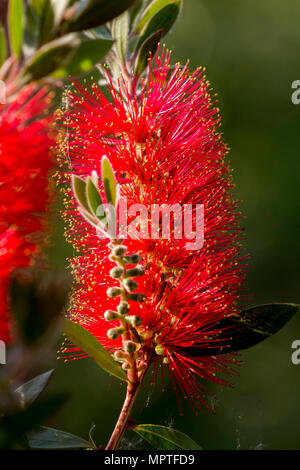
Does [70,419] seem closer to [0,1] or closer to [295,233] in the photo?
[295,233]

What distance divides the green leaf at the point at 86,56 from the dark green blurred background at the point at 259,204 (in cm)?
128

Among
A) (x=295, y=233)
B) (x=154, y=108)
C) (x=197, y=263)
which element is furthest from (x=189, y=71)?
(x=295, y=233)

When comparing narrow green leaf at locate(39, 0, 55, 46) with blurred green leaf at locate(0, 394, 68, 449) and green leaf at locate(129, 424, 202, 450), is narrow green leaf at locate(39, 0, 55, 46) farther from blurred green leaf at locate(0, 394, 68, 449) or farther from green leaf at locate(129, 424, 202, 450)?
green leaf at locate(129, 424, 202, 450)

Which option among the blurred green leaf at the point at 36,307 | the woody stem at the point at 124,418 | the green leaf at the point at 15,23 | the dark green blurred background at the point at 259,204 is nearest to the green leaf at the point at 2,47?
the green leaf at the point at 15,23

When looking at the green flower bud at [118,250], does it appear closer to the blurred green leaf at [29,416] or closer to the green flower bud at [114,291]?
the green flower bud at [114,291]

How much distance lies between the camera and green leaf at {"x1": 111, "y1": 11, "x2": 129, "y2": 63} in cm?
42

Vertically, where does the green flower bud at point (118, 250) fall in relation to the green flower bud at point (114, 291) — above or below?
above

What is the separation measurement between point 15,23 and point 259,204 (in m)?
1.97

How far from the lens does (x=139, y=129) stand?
0.47 metres

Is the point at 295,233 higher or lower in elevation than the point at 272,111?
lower

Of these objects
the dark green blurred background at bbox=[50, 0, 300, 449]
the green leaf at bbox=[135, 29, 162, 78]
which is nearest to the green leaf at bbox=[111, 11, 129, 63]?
the green leaf at bbox=[135, 29, 162, 78]

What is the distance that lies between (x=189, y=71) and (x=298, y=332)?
162cm

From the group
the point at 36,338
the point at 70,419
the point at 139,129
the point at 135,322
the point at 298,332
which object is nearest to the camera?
the point at 36,338

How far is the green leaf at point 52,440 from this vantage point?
0.38 metres
